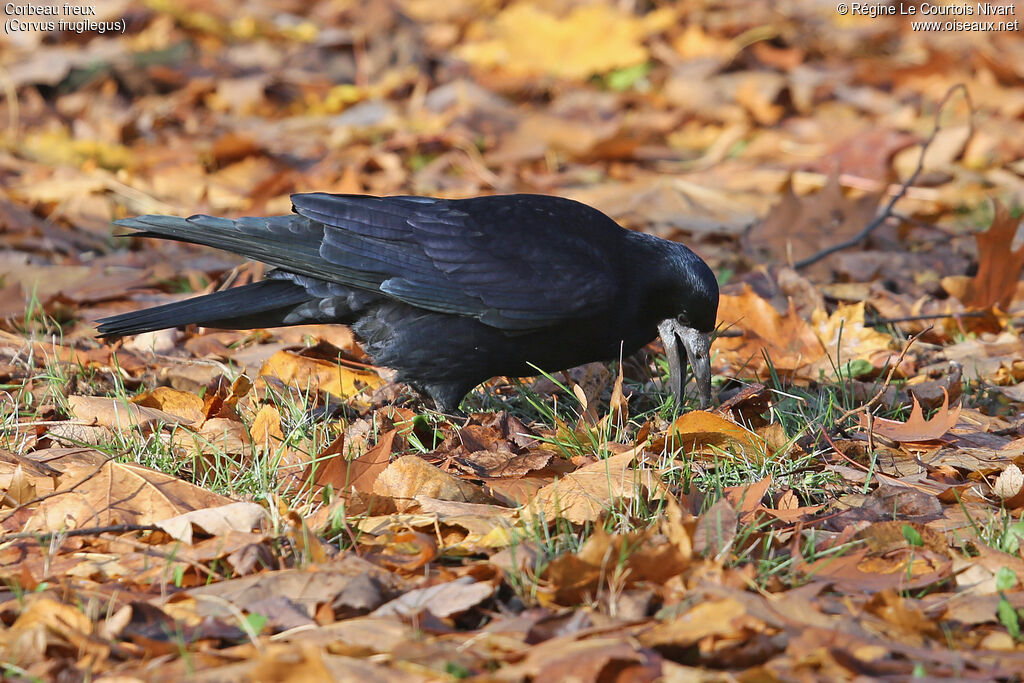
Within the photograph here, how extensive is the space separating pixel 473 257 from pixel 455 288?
0.44 ft

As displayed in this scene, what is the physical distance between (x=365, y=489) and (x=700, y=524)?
3.07ft

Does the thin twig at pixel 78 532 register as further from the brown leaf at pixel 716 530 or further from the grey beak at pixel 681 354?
the grey beak at pixel 681 354

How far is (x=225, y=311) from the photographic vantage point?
4047mm

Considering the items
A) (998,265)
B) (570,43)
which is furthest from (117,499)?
(570,43)

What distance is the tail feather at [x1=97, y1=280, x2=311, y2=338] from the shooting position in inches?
155

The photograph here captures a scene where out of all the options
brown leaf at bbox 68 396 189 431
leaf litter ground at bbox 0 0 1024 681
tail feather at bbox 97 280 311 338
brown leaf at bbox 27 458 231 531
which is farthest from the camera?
tail feather at bbox 97 280 311 338

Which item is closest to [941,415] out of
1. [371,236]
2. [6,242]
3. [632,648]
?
[632,648]

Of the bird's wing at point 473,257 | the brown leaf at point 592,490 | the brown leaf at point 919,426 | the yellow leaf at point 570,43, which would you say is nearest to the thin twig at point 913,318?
the brown leaf at point 919,426

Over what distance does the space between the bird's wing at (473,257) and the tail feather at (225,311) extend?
0.24 metres

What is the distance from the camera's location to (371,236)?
406cm

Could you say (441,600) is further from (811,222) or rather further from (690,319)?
(811,222)

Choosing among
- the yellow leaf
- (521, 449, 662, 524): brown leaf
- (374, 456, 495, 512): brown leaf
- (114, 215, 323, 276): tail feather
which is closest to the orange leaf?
(521, 449, 662, 524): brown leaf

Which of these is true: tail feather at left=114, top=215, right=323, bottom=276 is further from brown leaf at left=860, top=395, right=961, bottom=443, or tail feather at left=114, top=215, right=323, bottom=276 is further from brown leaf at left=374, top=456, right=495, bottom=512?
brown leaf at left=860, top=395, right=961, bottom=443

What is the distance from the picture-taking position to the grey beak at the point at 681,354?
4047 millimetres
